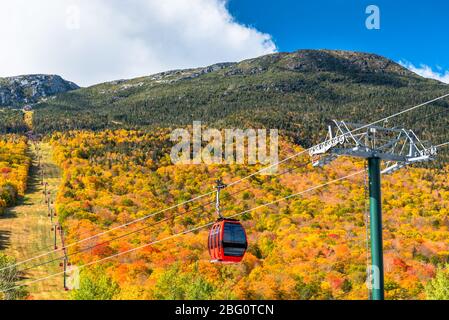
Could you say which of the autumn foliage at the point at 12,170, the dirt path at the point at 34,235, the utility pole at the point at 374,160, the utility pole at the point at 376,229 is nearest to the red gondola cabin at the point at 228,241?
the utility pole at the point at 374,160

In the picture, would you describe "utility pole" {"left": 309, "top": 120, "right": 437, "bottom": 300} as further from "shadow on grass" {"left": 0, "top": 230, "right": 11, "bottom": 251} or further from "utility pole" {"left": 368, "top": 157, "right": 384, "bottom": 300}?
"shadow on grass" {"left": 0, "top": 230, "right": 11, "bottom": 251}

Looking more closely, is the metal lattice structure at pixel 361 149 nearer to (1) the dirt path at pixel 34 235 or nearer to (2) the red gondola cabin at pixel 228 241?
(2) the red gondola cabin at pixel 228 241

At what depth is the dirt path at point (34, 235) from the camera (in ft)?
240

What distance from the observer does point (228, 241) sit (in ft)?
119

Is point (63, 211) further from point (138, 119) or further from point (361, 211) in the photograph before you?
point (138, 119)

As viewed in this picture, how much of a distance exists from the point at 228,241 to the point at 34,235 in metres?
64.2

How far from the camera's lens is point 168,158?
14000cm

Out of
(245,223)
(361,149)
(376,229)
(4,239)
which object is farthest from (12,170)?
(376,229)

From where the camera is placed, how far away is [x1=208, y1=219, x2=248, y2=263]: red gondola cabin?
3622 centimetres

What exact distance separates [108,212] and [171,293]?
146ft

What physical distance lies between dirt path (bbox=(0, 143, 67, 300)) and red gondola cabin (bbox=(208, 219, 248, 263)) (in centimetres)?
3862

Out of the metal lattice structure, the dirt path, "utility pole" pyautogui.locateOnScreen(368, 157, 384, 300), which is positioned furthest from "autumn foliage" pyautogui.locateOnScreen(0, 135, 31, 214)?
"utility pole" pyautogui.locateOnScreen(368, 157, 384, 300)

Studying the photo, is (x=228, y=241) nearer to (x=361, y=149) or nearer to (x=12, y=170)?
(x=361, y=149)

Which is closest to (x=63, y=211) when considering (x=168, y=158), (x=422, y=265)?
(x=168, y=158)
